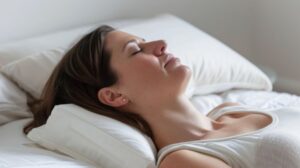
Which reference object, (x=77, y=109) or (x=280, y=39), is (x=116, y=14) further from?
(x=77, y=109)

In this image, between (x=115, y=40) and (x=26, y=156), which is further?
(x=115, y=40)

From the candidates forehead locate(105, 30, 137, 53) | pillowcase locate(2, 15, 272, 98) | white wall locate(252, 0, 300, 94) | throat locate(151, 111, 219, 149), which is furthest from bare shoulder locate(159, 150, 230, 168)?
white wall locate(252, 0, 300, 94)

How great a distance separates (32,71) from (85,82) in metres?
0.30

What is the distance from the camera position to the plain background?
2.34 meters

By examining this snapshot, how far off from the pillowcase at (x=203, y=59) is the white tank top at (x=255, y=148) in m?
0.51

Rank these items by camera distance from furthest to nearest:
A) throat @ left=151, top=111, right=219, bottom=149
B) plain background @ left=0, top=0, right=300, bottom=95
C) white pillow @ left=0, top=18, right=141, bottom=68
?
plain background @ left=0, top=0, right=300, bottom=95
white pillow @ left=0, top=18, right=141, bottom=68
throat @ left=151, top=111, right=219, bottom=149

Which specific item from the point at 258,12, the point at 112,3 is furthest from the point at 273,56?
the point at 112,3

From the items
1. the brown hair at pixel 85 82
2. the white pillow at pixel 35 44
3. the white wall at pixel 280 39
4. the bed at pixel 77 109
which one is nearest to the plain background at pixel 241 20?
the white wall at pixel 280 39

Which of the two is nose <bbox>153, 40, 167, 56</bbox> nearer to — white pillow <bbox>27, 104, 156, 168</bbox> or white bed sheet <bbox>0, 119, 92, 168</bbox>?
white pillow <bbox>27, 104, 156, 168</bbox>

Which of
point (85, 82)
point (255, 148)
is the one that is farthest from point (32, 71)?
point (255, 148)

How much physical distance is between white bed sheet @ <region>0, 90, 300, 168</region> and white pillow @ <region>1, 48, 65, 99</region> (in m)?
0.13

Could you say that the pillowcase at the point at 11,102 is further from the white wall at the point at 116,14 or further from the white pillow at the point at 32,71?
the white wall at the point at 116,14

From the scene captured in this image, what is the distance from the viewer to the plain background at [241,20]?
2342 millimetres

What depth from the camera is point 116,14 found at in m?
2.44
